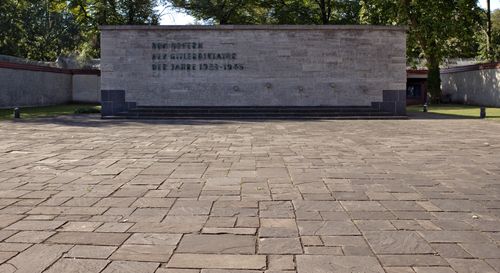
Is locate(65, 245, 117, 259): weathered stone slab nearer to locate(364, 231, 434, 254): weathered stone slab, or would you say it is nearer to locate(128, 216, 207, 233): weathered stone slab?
locate(128, 216, 207, 233): weathered stone slab

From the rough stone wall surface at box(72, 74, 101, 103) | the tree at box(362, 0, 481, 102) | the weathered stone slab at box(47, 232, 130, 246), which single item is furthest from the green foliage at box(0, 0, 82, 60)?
the weathered stone slab at box(47, 232, 130, 246)

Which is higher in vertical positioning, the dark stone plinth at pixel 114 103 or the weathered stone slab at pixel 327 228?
the dark stone plinth at pixel 114 103

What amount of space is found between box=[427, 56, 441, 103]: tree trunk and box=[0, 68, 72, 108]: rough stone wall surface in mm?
22884

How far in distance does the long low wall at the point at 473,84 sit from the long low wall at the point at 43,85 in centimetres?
2407

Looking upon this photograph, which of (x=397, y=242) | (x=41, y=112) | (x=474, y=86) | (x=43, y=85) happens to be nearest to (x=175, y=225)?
(x=397, y=242)

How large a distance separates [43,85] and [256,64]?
14981mm

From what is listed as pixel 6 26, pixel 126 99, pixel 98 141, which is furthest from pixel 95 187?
pixel 6 26

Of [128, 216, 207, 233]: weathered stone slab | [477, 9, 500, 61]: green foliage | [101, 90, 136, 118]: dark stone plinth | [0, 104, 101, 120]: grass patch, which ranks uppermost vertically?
[477, 9, 500, 61]: green foliage

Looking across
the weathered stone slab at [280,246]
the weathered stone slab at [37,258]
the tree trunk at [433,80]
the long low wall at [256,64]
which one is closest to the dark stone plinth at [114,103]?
the long low wall at [256,64]

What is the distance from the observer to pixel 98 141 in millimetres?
11305

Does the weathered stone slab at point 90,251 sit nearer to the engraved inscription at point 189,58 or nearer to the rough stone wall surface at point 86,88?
the engraved inscription at point 189,58

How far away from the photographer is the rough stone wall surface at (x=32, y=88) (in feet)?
80.7

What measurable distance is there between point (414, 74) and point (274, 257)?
113 ft

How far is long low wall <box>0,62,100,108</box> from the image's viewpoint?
24.8 m
